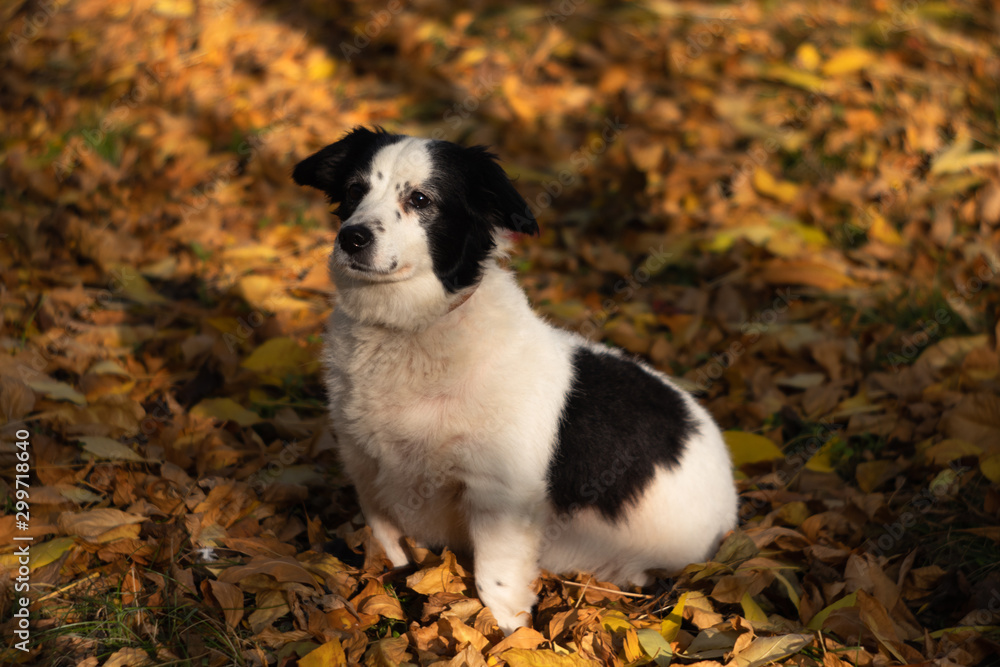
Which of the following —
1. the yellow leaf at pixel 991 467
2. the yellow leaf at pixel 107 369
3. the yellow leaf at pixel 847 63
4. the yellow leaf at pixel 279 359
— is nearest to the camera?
the yellow leaf at pixel 991 467

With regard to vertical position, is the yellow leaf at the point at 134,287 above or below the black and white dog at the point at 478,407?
below

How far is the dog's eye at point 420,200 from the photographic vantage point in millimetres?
2850

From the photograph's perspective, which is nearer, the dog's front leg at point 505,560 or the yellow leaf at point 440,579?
the dog's front leg at point 505,560

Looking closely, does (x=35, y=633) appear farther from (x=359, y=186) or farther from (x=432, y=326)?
(x=359, y=186)

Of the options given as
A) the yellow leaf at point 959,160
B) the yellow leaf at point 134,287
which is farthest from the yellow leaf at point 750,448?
the yellow leaf at point 134,287

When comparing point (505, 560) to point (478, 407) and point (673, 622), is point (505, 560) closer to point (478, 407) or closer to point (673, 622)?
point (478, 407)

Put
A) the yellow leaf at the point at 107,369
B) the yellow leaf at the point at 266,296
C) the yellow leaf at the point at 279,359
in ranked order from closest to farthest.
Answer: the yellow leaf at the point at 107,369
the yellow leaf at the point at 279,359
the yellow leaf at the point at 266,296

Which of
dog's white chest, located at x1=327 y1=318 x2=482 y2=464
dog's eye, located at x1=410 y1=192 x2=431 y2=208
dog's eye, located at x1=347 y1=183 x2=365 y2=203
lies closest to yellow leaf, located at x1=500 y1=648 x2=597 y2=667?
dog's white chest, located at x1=327 y1=318 x2=482 y2=464

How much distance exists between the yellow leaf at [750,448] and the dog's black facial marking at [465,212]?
1730 millimetres

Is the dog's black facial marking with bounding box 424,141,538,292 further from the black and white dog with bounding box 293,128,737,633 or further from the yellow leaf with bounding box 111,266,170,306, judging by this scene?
the yellow leaf with bounding box 111,266,170,306

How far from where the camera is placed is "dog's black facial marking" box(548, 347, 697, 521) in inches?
114

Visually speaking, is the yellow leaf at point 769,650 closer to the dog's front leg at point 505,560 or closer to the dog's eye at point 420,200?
the dog's front leg at point 505,560

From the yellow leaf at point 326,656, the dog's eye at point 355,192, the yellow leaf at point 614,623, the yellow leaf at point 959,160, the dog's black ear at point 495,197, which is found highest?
the yellow leaf at point 959,160

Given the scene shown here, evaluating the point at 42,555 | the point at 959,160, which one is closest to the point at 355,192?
the point at 42,555
